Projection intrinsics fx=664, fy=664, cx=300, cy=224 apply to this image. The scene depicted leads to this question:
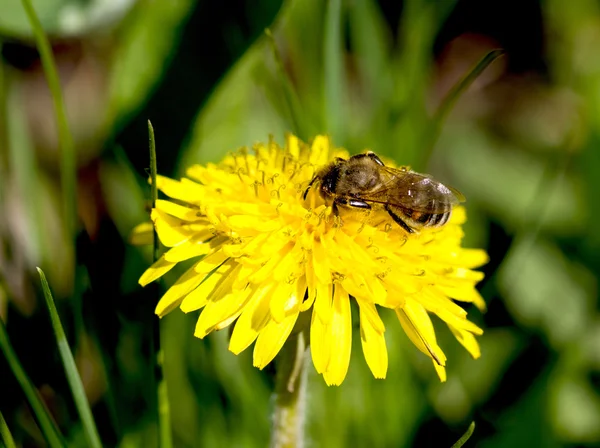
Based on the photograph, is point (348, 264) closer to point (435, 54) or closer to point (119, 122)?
point (119, 122)

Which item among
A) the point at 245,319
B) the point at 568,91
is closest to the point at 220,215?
the point at 245,319

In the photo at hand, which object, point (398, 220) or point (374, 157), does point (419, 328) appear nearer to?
point (398, 220)

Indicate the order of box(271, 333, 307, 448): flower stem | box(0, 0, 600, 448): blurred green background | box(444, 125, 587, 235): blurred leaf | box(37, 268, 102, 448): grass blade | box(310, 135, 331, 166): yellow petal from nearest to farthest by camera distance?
box(37, 268, 102, 448): grass blade < box(271, 333, 307, 448): flower stem < box(310, 135, 331, 166): yellow petal < box(0, 0, 600, 448): blurred green background < box(444, 125, 587, 235): blurred leaf

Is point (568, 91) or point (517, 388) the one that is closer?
point (517, 388)

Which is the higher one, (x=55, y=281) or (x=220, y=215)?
(x=220, y=215)

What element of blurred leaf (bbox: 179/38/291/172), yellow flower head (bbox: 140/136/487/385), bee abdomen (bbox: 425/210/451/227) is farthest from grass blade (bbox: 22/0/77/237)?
bee abdomen (bbox: 425/210/451/227)

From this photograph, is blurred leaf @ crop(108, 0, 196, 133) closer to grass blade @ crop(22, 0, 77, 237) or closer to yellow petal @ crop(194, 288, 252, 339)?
grass blade @ crop(22, 0, 77, 237)

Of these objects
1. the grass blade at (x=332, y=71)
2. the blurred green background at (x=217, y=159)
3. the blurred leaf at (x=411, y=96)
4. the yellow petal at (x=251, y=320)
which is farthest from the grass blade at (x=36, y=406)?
the blurred leaf at (x=411, y=96)
